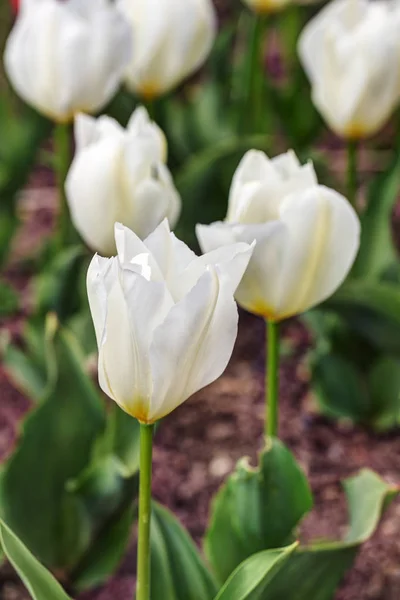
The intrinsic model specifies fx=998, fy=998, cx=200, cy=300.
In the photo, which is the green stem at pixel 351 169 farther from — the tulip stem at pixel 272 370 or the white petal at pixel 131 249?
the white petal at pixel 131 249

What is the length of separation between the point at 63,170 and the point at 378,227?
1.50 feet

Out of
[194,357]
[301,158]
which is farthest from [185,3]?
[194,357]

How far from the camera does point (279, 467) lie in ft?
2.92

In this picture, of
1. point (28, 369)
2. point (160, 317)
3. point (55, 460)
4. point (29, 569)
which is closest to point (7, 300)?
point (28, 369)

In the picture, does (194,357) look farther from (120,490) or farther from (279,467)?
(120,490)

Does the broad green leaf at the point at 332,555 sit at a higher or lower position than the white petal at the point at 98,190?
lower

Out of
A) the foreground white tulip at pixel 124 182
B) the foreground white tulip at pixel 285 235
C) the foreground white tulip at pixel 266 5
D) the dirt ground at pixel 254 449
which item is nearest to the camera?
the foreground white tulip at pixel 285 235

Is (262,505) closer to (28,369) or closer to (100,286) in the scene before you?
(100,286)

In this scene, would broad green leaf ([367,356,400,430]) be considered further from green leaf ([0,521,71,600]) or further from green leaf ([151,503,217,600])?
green leaf ([0,521,71,600])

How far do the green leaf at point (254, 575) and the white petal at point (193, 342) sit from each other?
0.48 ft

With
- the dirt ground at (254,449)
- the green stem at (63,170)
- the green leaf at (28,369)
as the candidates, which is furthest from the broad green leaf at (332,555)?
the green stem at (63,170)

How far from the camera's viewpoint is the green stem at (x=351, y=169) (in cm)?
136

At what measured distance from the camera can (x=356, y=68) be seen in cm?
126

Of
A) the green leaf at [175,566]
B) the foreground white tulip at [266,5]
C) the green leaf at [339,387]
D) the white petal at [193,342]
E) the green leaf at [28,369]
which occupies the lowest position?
the green leaf at [339,387]
